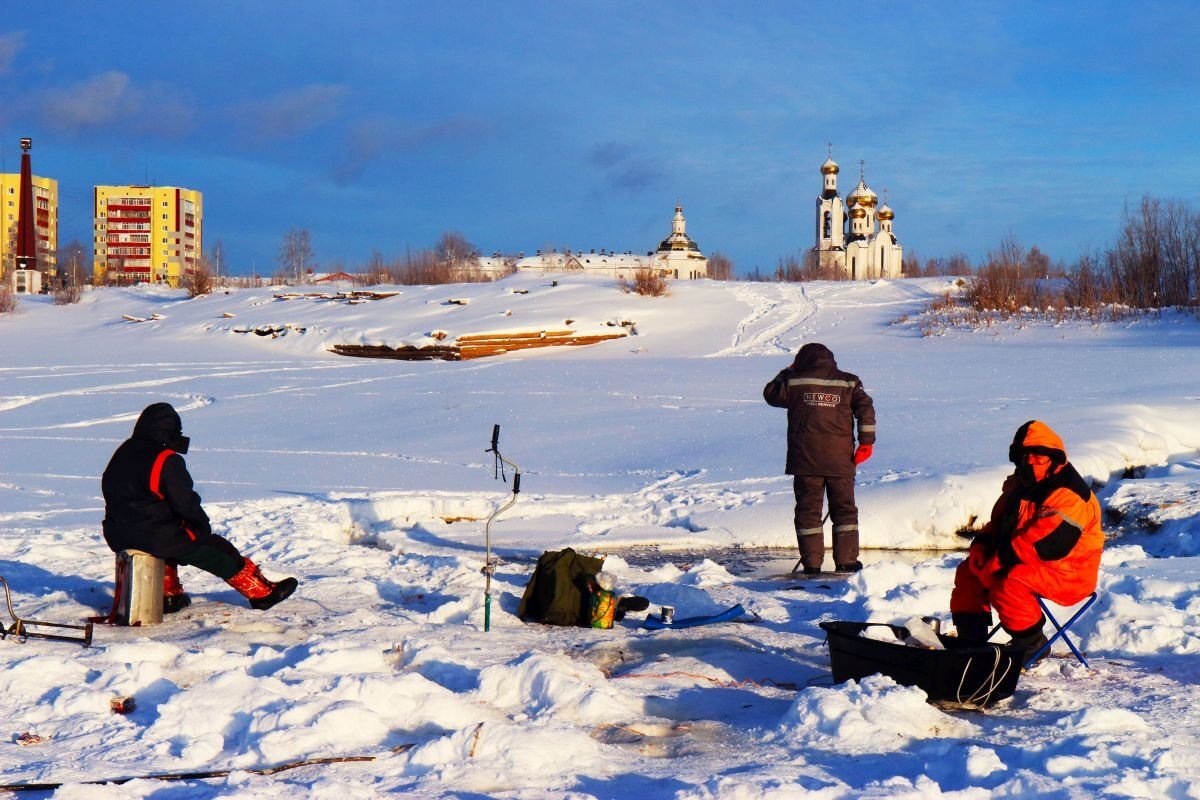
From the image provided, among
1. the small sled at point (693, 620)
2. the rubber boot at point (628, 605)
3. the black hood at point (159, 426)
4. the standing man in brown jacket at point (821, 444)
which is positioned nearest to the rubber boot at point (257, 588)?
Result: the black hood at point (159, 426)

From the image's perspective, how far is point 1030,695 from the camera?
5.24 meters

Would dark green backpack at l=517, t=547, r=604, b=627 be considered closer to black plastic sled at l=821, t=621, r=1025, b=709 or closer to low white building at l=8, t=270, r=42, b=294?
black plastic sled at l=821, t=621, r=1025, b=709

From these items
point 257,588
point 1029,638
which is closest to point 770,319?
point 257,588

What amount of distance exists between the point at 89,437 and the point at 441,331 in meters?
13.9

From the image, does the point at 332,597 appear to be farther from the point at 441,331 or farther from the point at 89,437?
the point at 441,331

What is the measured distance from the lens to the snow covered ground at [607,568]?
4.18 m

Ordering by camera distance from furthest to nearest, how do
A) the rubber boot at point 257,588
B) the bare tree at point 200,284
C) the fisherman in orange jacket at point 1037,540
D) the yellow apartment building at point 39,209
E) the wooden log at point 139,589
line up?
the yellow apartment building at point 39,209 < the bare tree at point 200,284 < the rubber boot at point 257,588 < the wooden log at point 139,589 < the fisherman in orange jacket at point 1037,540

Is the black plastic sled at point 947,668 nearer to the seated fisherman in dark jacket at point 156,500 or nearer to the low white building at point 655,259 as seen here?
the seated fisherman in dark jacket at point 156,500

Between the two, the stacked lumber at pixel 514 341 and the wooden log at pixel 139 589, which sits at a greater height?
the stacked lumber at pixel 514 341

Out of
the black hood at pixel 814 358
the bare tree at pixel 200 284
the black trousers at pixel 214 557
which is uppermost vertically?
the bare tree at pixel 200 284

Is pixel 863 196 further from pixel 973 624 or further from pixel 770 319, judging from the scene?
pixel 973 624

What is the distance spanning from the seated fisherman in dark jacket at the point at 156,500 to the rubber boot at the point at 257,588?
5.9 inches

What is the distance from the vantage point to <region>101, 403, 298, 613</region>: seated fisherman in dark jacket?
660 cm

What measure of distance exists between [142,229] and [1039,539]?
14745 cm
